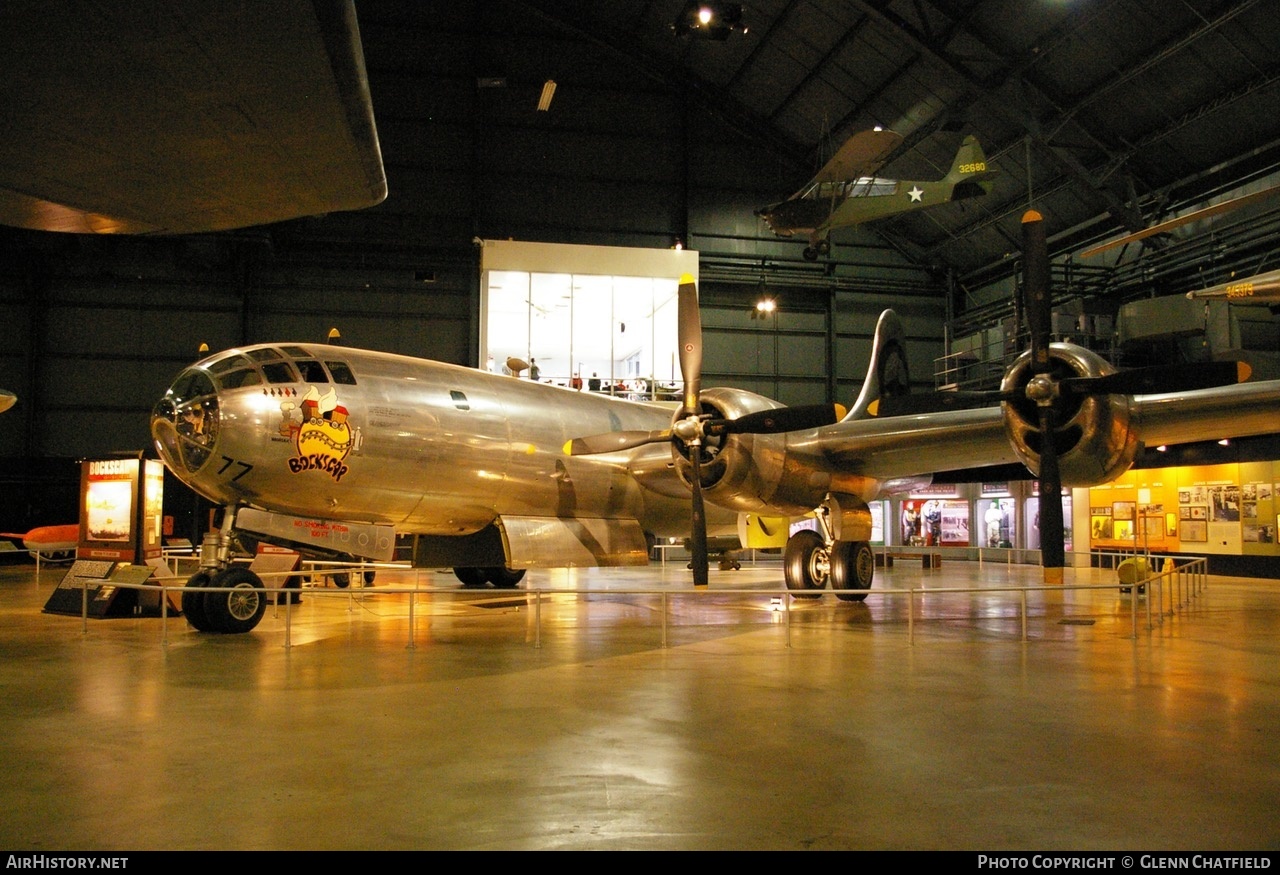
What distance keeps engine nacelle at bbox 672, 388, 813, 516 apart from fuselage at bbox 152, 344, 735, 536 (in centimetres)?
134

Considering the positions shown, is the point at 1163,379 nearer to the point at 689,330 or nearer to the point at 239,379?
the point at 689,330

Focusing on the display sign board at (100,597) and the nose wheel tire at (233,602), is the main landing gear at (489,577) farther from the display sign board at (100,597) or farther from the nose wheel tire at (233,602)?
the nose wheel tire at (233,602)

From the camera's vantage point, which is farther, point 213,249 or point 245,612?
point 213,249

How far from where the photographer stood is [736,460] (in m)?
14.3

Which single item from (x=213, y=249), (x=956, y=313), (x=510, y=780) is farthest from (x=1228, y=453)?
(x=213, y=249)

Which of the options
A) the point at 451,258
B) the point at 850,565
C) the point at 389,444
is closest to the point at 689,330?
the point at 850,565

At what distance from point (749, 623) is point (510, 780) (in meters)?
8.70

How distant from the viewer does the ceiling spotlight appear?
25594mm

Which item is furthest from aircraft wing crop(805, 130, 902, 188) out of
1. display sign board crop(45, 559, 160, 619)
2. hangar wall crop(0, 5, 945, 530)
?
display sign board crop(45, 559, 160, 619)

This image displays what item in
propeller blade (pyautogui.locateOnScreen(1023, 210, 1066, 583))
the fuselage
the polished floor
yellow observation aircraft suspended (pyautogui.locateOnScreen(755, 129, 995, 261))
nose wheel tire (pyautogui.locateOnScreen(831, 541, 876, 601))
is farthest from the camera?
yellow observation aircraft suspended (pyautogui.locateOnScreen(755, 129, 995, 261))

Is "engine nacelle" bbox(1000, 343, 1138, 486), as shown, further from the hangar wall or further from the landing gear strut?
the hangar wall

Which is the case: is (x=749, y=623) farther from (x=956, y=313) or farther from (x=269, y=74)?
(x=956, y=313)

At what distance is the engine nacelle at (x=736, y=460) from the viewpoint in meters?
14.3

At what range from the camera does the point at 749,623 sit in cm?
1331
